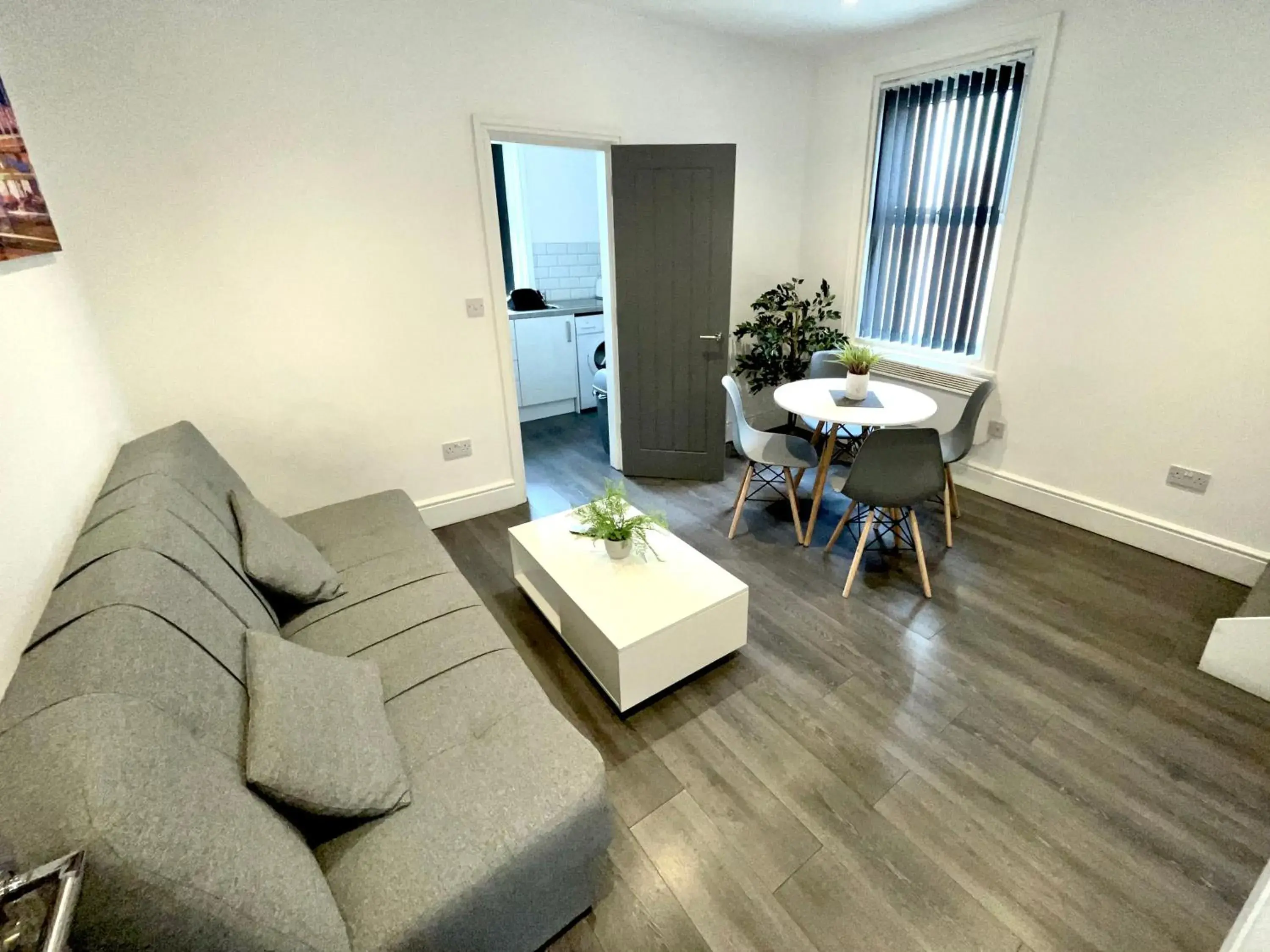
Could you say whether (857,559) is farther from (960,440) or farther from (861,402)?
(960,440)

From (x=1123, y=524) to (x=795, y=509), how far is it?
1.64 m

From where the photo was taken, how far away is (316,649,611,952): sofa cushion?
3.36 ft

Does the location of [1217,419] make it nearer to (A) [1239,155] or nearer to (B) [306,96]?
(A) [1239,155]

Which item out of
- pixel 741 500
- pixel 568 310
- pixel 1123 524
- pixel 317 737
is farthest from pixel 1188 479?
pixel 568 310

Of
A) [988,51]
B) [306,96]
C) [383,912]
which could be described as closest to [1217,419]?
[988,51]

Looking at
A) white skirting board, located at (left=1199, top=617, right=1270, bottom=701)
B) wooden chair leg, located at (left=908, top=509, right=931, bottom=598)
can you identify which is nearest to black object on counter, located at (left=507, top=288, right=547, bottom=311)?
wooden chair leg, located at (left=908, top=509, right=931, bottom=598)

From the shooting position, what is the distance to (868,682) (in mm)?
2057

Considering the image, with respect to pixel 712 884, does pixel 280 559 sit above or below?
above

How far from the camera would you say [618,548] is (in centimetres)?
215

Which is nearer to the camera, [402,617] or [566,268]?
[402,617]

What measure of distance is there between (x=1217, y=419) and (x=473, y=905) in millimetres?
3399

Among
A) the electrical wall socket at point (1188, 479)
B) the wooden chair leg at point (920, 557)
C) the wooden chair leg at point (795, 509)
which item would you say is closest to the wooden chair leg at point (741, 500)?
the wooden chair leg at point (795, 509)

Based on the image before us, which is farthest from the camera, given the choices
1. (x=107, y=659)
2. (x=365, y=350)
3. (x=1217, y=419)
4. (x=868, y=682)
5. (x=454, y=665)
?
(x=365, y=350)

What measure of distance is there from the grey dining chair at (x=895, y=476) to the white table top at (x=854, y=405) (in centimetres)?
19
